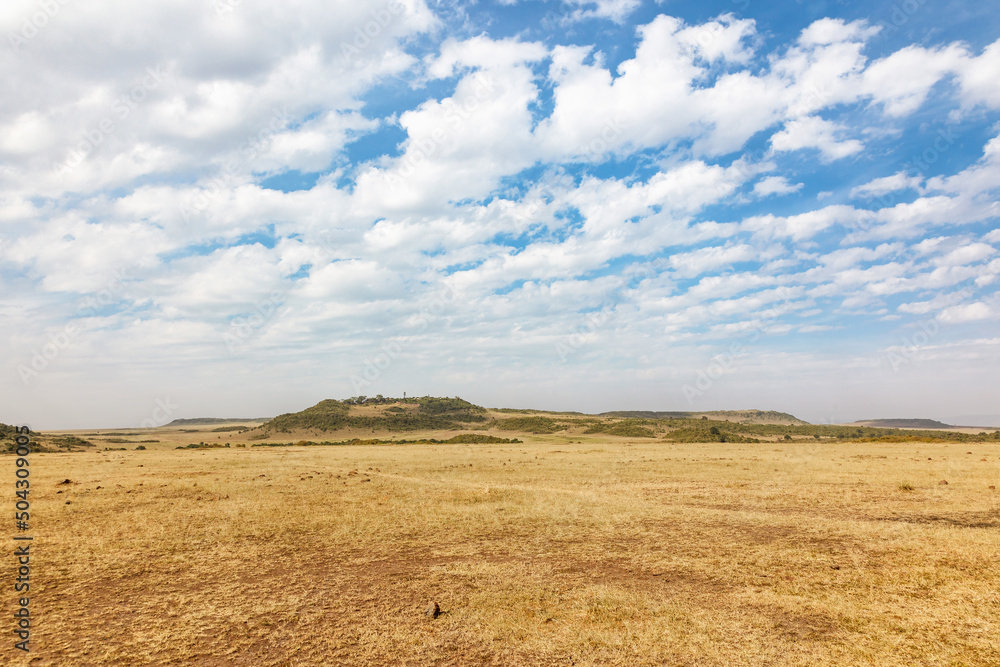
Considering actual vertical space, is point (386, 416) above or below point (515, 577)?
above

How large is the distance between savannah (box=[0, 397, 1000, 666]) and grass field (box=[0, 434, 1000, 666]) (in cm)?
5

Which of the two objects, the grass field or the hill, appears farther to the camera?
the hill

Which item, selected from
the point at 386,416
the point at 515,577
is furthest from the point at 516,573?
the point at 386,416

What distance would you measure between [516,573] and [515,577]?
0.24m

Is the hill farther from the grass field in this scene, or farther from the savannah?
the grass field

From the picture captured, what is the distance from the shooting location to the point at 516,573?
10.1 m

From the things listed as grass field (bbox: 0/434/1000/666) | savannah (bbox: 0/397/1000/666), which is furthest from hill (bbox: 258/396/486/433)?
grass field (bbox: 0/434/1000/666)

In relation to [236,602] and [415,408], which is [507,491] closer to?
[236,602]

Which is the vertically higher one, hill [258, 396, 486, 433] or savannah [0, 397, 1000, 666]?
hill [258, 396, 486, 433]

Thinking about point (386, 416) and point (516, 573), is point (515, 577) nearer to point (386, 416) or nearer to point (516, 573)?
point (516, 573)

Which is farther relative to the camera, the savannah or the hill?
the hill

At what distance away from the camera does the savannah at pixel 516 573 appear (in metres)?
6.91

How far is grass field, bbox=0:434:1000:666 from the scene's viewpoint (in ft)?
22.6

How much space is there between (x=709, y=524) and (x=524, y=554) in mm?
5938
